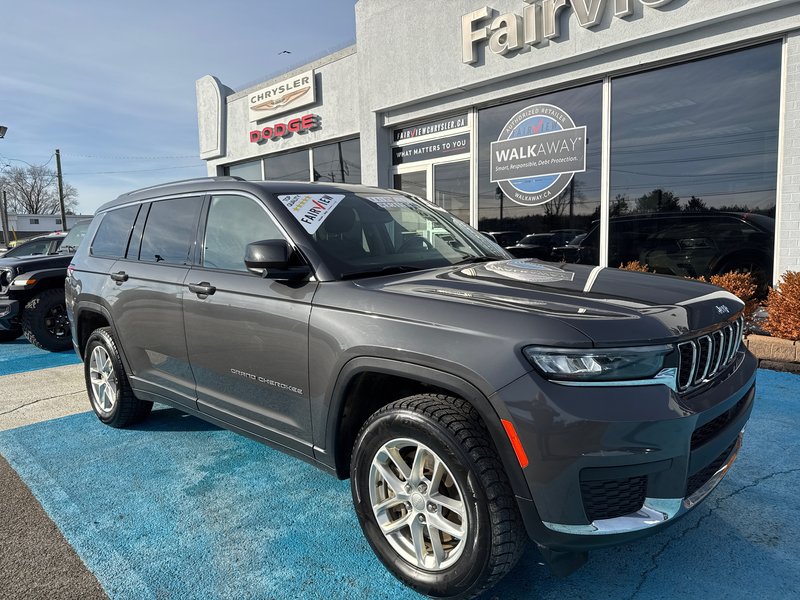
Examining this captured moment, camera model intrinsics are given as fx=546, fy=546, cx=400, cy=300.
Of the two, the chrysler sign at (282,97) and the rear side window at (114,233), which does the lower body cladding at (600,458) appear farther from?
the chrysler sign at (282,97)

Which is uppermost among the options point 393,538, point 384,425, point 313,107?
point 313,107

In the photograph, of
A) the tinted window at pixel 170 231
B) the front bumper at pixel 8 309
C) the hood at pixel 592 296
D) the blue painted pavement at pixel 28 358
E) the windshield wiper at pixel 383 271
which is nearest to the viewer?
the hood at pixel 592 296

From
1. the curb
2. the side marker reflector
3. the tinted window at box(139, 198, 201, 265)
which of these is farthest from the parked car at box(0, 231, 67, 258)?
the curb

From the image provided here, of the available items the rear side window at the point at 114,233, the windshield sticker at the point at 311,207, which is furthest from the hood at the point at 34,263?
the windshield sticker at the point at 311,207

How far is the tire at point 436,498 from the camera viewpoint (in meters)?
1.95

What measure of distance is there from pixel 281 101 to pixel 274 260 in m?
11.1

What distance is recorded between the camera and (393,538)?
2.32 m

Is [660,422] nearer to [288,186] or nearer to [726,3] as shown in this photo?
[288,186]

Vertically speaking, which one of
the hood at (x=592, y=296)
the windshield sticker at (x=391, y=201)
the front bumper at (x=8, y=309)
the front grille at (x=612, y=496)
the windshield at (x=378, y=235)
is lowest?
the front grille at (x=612, y=496)

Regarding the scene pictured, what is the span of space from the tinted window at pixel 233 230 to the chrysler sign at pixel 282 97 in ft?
30.0

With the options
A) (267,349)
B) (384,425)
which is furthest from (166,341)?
(384,425)

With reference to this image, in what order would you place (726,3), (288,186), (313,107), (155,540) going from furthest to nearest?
(313,107) < (726,3) < (288,186) < (155,540)

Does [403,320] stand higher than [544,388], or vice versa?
[403,320]

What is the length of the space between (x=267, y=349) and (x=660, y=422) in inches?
70.7
